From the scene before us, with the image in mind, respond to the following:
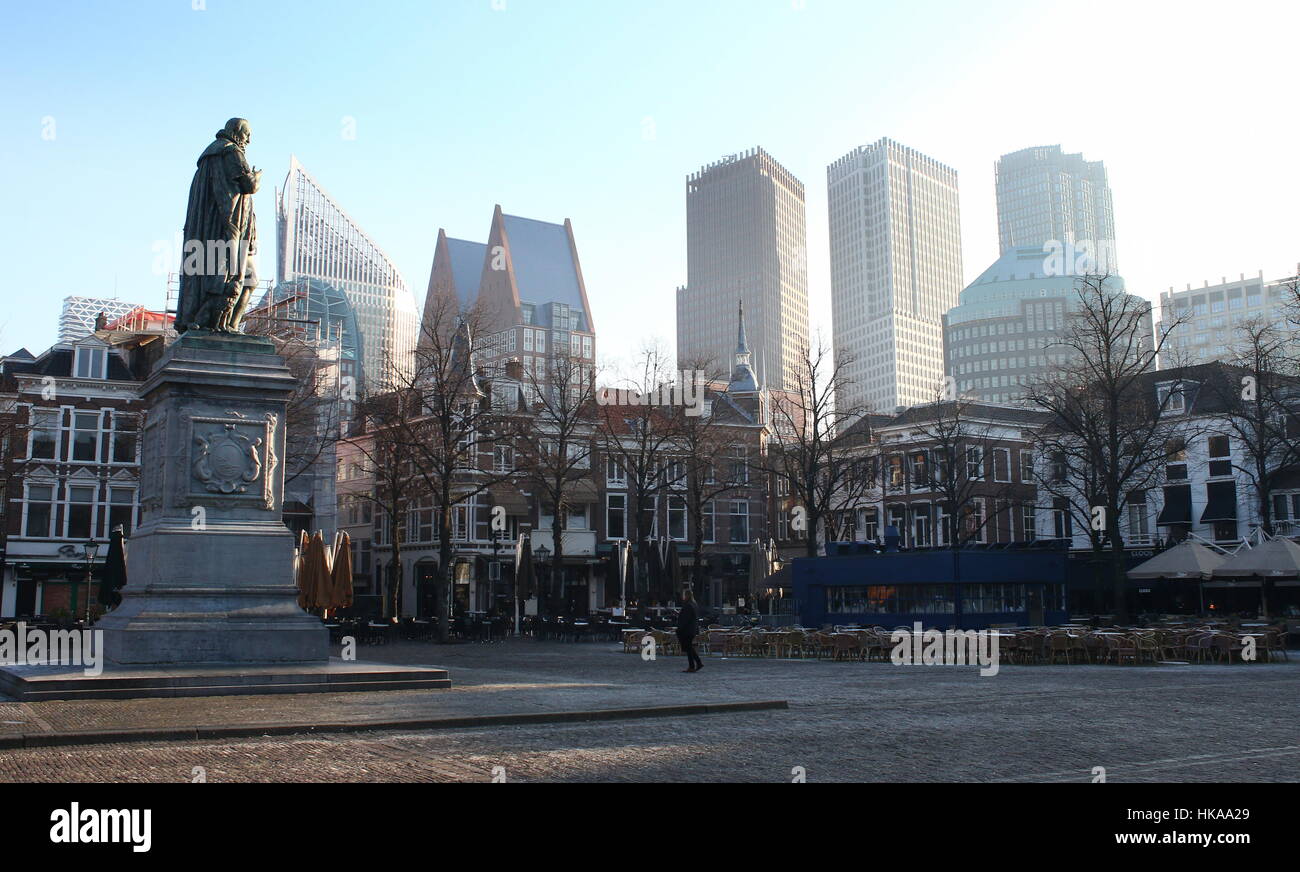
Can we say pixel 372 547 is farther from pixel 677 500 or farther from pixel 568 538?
pixel 677 500

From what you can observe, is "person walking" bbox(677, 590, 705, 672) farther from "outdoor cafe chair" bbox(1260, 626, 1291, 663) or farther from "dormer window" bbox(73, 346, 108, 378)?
"dormer window" bbox(73, 346, 108, 378)

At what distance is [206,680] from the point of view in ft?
49.6

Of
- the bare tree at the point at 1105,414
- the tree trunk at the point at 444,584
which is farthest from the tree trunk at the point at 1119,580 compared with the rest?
the tree trunk at the point at 444,584

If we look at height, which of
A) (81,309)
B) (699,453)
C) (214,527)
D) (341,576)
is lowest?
(341,576)

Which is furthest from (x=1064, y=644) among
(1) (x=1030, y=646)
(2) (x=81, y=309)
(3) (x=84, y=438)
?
(2) (x=81, y=309)

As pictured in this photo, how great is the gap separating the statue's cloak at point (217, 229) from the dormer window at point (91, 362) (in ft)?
130

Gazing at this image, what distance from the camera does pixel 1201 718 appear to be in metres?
14.3

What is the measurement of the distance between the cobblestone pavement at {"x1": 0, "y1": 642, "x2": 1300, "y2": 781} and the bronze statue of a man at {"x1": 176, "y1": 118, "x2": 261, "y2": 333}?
7.02m

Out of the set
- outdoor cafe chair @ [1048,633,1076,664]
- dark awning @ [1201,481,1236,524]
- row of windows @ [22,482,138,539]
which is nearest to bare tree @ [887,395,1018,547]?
dark awning @ [1201,481,1236,524]

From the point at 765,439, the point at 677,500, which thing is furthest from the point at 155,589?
the point at 765,439

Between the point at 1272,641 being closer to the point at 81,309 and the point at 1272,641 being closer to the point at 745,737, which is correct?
the point at 745,737

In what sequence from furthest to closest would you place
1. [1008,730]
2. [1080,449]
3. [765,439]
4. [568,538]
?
[765,439]
[568,538]
[1080,449]
[1008,730]

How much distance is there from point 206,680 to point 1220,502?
5339cm
